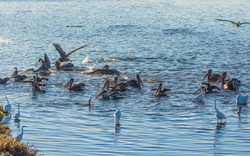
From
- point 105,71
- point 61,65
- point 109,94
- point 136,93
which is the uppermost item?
point 109,94

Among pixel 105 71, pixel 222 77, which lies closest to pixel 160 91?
pixel 222 77

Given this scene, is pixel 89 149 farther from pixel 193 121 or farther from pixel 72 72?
pixel 72 72

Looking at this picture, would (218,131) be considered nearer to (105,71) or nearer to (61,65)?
(105,71)

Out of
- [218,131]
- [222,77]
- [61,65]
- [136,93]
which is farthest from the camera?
[61,65]

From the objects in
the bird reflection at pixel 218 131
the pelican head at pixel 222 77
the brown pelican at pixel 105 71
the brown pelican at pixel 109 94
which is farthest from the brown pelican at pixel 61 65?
the bird reflection at pixel 218 131

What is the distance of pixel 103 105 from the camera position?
16.3 m

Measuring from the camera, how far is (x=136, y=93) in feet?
60.1

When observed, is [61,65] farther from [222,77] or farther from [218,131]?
[218,131]

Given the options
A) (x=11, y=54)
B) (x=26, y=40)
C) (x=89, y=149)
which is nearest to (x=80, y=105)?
(x=89, y=149)

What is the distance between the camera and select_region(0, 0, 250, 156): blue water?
11836mm

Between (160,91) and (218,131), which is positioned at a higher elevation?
(218,131)

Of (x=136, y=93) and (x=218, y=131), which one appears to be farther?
(x=136, y=93)

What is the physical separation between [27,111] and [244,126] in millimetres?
7966

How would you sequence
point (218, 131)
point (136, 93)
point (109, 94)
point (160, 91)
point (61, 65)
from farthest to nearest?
point (61, 65) < point (136, 93) < point (160, 91) < point (109, 94) < point (218, 131)
